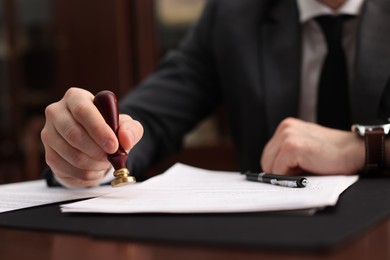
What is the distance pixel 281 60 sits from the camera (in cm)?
111

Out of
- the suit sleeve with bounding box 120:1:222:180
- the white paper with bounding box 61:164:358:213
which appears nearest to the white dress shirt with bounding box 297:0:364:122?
the suit sleeve with bounding box 120:1:222:180

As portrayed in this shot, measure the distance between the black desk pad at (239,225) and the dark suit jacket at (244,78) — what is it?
43cm

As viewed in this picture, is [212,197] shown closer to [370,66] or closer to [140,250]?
[140,250]

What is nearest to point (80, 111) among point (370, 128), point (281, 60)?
point (370, 128)

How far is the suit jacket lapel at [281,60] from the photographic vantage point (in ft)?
3.54

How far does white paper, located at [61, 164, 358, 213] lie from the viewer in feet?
1.67

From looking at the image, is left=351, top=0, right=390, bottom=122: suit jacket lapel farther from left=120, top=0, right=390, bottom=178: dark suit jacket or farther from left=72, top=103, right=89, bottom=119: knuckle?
left=72, top=103, right=89, bottom=119: knuckle

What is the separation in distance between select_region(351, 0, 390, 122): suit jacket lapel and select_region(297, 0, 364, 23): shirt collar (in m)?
0.06

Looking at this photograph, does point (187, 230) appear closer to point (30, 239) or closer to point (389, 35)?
point (30, 239)

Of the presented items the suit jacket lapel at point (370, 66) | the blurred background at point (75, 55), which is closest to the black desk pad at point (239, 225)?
the suit jacket lapel at point (370, 66)

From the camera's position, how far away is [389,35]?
1.00m

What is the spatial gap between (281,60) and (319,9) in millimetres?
123

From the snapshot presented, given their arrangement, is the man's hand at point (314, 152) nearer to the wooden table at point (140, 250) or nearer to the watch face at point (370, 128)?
the watch face at point (370, 128)

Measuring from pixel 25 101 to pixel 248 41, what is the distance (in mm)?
1973
